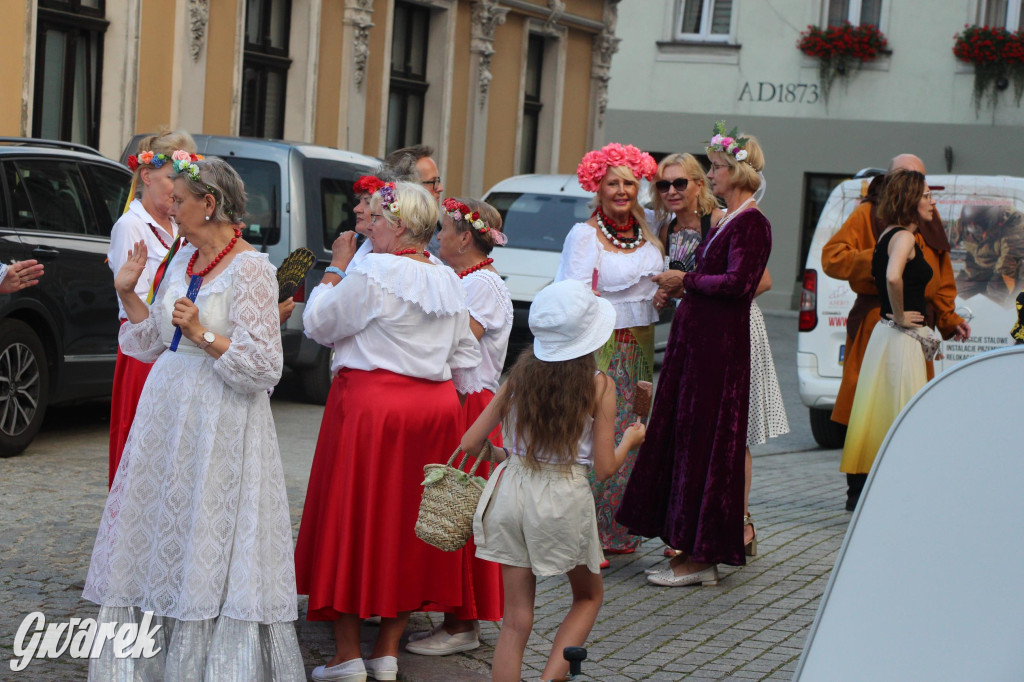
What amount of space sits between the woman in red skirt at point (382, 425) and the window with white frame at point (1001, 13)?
85.6 ft

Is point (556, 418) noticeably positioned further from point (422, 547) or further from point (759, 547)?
point (759, 547)

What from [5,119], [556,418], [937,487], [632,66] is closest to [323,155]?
[5,119]

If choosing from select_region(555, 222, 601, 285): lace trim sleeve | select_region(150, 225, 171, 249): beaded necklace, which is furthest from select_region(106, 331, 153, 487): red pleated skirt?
select_region(555, 222, 601, 285): lace trim sleeve

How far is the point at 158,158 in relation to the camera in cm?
502

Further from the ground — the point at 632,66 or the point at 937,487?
the point at 632,66

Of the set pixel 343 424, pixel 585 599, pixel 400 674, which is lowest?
pixel 400 674

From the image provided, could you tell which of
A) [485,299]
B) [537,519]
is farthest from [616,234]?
[537,519]

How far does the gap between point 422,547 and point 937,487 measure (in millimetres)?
2892

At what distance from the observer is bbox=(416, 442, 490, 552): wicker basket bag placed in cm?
439

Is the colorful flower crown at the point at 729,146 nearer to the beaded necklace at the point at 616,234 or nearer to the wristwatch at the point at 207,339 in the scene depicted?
the beaded necklace at the point at 616,234

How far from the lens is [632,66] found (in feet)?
100

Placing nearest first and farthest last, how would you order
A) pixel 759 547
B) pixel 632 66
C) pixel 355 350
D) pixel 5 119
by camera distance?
pixel 355 350 → pixel 759 547 → pixel 5 119 → pixel 632 66

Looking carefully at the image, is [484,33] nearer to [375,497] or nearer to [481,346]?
[481,346]

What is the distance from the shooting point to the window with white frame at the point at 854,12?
29.3m
